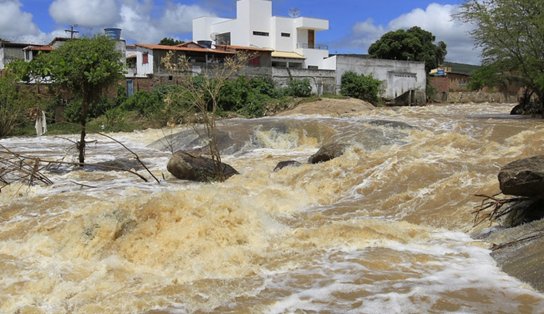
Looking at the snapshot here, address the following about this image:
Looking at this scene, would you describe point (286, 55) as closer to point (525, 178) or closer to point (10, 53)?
point (10, 53)

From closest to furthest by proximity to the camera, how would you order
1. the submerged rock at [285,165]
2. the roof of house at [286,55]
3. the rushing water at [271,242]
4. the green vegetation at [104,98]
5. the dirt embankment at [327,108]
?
the rushing water at [271,242], the green vegetation at [104,98], the submerged rock at [285,165], the dirt embankment at [327,108], the roof of house at [286,55]

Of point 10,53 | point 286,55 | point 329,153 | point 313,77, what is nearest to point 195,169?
point 329,153

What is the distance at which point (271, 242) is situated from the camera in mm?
7770

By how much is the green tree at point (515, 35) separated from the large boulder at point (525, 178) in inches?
603

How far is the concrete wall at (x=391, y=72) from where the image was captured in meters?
38.3

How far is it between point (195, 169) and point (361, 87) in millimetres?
25742

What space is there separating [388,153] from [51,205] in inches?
301

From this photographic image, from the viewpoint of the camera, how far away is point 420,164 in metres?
12.1

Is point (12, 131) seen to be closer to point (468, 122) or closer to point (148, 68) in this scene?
point (148, 68)

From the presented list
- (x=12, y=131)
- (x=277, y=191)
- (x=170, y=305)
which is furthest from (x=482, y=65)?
(x=170, y=305)

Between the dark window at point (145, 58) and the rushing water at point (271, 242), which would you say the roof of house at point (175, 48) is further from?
the rushing water at point (271, 242)

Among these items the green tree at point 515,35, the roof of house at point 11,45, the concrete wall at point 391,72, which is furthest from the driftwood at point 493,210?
the roof of house at point 11,45

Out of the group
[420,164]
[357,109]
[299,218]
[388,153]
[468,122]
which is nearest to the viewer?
[299,218]

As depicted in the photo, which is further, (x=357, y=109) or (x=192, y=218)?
(x=357, y=109)
